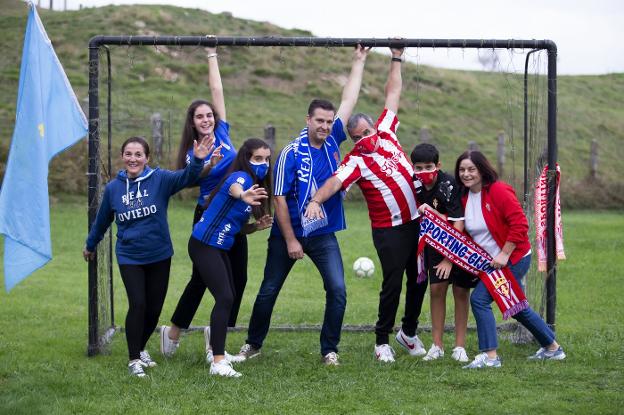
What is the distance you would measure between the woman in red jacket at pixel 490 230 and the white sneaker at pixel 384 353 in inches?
27.6

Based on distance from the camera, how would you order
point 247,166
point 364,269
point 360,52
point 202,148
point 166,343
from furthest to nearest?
point 364,269, point 166,343, point 360,52, point 247,166, point 202,148

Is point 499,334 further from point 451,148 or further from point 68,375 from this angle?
point 451,148

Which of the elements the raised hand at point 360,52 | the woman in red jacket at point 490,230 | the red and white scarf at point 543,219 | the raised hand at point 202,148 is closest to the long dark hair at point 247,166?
the raised hand at point 202,148

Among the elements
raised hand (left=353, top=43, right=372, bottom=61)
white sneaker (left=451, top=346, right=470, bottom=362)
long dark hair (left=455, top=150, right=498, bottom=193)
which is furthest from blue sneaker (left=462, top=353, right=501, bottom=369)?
raised hand (left=353, top=43, right=372, bottom=61)

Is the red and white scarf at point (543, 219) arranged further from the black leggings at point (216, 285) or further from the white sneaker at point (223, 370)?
the white sneaker at point (223, 370)

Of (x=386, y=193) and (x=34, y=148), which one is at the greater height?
(x=34, y=148)

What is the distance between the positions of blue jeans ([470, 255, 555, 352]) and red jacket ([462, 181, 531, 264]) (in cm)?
13

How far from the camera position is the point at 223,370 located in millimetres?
7125

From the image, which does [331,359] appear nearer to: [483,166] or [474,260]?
[474,260]

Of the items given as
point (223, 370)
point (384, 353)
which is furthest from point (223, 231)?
point (384, 353)

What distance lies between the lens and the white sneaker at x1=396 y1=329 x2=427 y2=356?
8133 mm

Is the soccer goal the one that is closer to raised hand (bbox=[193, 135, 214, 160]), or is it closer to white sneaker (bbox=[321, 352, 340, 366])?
raised hand (bbox=[193, 135, 214, 160])

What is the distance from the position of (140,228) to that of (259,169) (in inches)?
40.7

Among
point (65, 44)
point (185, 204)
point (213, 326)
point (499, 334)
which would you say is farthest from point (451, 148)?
point (213, 326)
